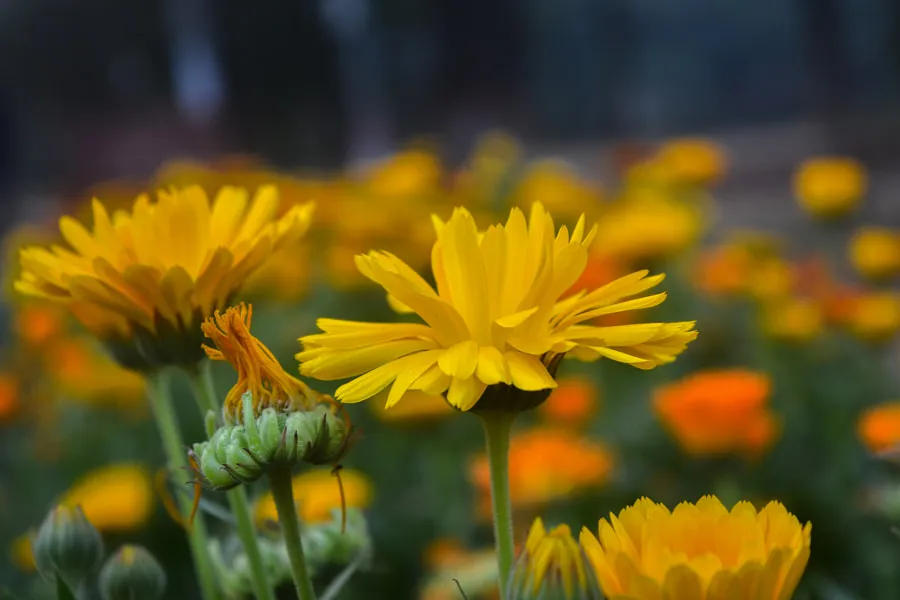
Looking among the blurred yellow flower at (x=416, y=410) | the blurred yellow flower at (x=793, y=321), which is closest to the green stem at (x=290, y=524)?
the blurred yellow flower at (x=416, y=410)

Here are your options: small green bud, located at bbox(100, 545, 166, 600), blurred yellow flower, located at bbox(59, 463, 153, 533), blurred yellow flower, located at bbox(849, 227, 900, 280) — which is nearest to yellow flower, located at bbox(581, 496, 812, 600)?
small green bud, located at bbox(100, 545, 166, 600)

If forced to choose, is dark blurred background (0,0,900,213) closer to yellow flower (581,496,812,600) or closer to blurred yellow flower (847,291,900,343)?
blurred yellow flower (847,291,900,343)

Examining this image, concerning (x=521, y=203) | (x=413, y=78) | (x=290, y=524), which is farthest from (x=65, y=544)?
(x=413, y=78)

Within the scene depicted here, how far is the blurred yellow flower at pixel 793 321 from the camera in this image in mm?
1232

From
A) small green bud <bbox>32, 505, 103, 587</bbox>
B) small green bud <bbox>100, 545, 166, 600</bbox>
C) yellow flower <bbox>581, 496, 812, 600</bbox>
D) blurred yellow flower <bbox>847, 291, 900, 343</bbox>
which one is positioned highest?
yellow flower <bbox>581, 496, 812, 600</bbox>

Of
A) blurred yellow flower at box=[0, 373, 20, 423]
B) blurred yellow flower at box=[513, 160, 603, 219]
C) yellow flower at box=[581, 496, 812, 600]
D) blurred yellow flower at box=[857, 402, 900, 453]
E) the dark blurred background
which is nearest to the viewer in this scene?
yellow flower at box=[581, 496, 812, 600]

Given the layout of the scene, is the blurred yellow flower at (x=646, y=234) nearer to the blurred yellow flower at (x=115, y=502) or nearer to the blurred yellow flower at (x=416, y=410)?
the blurred yellow flower at (x=416, y=410)

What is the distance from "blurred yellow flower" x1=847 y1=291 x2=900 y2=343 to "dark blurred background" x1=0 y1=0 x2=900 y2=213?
1427 millimetres

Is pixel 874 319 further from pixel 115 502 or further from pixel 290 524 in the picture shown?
pixel 290 524

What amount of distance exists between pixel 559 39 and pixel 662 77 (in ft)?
1.23

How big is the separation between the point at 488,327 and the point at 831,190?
1.25m

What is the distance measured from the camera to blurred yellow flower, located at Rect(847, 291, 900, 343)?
1.20 m

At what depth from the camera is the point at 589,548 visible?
0.33m

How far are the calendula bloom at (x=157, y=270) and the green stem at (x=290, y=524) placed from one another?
0.39 feet
